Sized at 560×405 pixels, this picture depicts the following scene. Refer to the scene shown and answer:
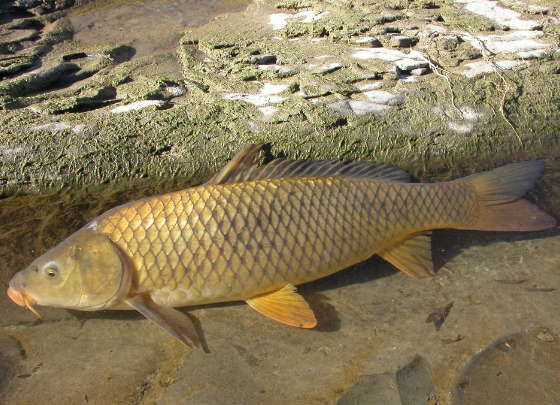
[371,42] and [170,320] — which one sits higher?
[371,42]

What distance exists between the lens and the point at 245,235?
256 cm

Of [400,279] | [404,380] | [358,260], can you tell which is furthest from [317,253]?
[404,380]

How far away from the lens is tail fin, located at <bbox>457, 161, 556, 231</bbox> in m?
2.87

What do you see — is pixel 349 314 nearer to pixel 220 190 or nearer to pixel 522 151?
pixel 220 190

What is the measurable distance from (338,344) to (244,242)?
726mm

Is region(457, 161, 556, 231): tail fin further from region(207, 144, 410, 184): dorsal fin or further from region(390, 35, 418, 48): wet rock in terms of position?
region(390, 35, 418, 48): wet rock

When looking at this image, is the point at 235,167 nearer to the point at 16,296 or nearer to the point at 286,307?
the point at 286,307

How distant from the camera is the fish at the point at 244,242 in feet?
8.08

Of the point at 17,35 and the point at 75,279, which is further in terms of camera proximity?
the point at 17,35

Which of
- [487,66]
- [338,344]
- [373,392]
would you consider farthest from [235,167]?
[487,66]

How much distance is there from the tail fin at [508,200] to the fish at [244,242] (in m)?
0.01

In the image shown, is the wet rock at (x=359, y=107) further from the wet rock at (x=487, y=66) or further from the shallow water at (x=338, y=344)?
the shallow water at (x=338, y=344)

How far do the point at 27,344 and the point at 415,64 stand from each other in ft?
12.0

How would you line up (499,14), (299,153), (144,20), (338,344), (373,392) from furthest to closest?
1. (144,20)
2. (499,14)
3. (299,153)
4. (338,344)
5. (373,392)
